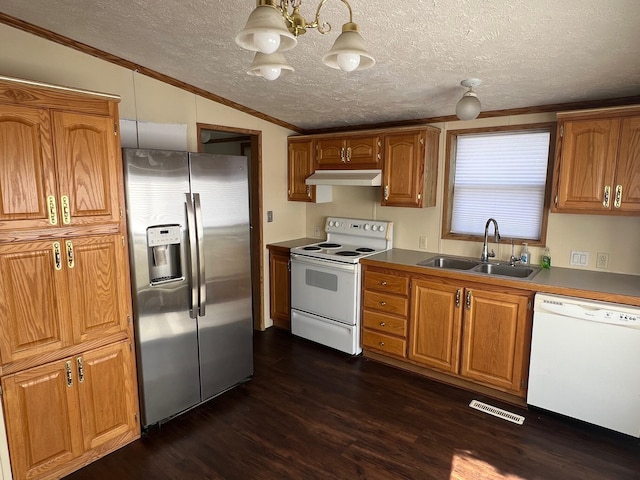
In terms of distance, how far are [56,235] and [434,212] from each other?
2.99 metres

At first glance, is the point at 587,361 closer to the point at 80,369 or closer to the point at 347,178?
the point at 347,178

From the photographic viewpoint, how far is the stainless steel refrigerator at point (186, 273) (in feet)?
7.96

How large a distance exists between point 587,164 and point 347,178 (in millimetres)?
1891

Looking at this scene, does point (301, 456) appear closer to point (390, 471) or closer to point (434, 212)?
point (390, 471)

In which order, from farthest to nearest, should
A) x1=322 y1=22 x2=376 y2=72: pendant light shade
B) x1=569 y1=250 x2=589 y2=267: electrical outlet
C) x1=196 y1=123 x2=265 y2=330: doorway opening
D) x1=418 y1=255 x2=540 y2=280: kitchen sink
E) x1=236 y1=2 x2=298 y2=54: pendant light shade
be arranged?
x1=196 y1=123 x2=265 y2=330: doorway opening → x1=418 y1=255 x2=540 y2=280: kitchen sink → x1=569 y1=250 x2=589 y2=267: electrical outlet → x1=322 y1=22 x2=376 y2=72: pendant light shade → x1=236 y1=2 x2=298 y2=54: pendant light shade

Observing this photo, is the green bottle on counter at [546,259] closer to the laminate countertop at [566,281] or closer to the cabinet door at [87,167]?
the laminate countertop at [566,281]

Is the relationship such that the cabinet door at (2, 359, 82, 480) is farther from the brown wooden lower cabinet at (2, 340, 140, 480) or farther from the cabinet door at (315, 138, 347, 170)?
the cabinet door at (315, 138, 347, 170)

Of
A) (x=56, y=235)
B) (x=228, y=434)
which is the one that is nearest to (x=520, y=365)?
(x=228, y=434)

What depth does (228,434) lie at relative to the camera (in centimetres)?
256

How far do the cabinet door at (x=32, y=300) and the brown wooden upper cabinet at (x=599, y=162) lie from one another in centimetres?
323

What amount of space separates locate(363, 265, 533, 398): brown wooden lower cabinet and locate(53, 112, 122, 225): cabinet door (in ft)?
6.99

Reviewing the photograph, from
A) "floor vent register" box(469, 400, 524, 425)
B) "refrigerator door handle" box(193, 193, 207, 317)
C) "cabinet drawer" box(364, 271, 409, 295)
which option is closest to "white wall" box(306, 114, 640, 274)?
"cabinet drawer" box(364, 271, 409, 295)

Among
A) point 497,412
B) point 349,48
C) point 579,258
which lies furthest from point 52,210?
point 579,258

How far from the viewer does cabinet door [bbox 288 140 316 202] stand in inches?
163
